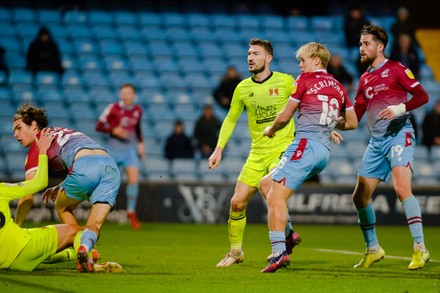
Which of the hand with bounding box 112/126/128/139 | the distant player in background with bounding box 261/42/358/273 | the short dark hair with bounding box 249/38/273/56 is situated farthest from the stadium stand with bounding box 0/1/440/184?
the distant player in background with bounding box 261/42/358/273

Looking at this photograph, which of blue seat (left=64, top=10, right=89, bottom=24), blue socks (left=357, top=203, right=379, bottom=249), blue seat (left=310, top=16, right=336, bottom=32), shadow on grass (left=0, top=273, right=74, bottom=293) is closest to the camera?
shadow on grass (left=0, top=273, right=74, bottom=293)

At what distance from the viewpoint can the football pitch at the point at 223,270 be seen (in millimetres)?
6941

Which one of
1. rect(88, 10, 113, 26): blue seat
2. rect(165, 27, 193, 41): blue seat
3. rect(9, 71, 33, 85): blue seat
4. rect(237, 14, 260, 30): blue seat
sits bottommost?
rect(9, 71, 33, 85): blue seat

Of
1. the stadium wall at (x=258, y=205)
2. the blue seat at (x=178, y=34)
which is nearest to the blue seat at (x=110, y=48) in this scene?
the blue seat at (x=178, y=34)

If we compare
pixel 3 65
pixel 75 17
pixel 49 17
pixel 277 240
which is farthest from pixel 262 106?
pixel 49 17

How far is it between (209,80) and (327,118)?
1194 cm

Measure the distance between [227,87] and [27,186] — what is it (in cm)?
1032

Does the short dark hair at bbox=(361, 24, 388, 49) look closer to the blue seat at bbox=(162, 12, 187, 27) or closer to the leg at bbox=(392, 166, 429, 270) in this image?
the leg at bbox=(392, 166, 429, 270)

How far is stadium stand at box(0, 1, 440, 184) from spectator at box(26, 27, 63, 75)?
319 mm

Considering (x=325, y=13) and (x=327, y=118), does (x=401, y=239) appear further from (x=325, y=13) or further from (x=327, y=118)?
(x=325, y=13)

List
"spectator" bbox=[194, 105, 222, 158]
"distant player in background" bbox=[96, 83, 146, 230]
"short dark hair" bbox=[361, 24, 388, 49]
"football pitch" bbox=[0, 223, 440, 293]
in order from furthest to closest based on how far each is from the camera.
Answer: "spectator" bbox=[194, 105, 222, 158]
"distant player in background" bbox=[96, 83, 146, 230]
"short dark hair" bbox=[361, 24, 388, 49]
"football pitch" bbox=[0, 223, 440, 293]

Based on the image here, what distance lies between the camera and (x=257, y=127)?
9336mm

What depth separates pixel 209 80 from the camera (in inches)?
784

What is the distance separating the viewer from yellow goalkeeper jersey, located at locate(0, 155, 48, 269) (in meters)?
7.74
